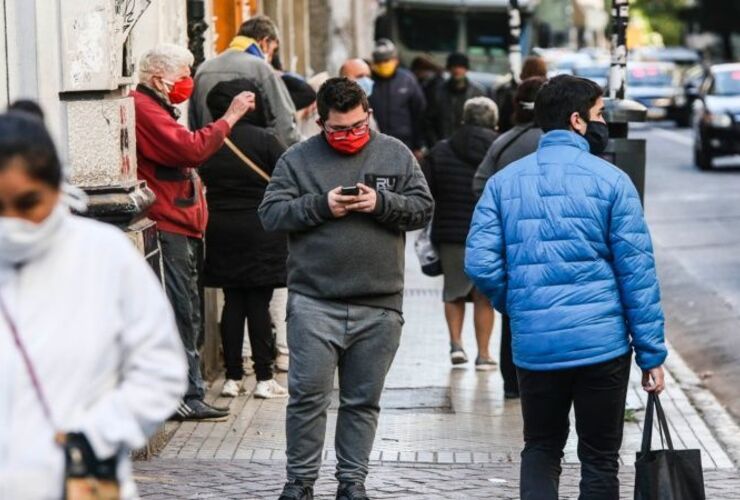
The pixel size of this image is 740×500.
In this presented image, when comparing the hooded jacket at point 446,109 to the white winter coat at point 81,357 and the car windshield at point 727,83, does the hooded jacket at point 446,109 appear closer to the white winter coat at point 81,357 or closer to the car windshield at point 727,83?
the car windshield at point 727,83

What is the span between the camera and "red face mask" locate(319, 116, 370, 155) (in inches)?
278

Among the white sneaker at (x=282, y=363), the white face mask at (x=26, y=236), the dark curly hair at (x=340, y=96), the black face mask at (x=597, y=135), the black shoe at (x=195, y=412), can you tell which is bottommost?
the white sneaker at (x=282, y=363)

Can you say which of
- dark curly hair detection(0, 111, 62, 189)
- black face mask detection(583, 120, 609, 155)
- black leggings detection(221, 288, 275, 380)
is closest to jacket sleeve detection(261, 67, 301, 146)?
black leggings detection(221, 288, 275, 380)

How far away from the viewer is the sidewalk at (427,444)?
25.5 feet

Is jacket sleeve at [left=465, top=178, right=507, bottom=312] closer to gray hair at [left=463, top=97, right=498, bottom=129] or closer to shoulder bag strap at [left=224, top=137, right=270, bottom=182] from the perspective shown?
shoulder bag strap at [left=224, top=137, right=270, bottom=182]

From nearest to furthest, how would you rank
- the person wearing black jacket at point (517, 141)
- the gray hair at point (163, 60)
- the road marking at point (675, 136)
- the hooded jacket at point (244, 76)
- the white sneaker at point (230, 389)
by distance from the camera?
the gray hair at point (163, 60) < the person wearing black jacket at point (517, 141) < the white sneaker at point (230, 389) < the hooded jacket at point (244, 76) < the road marking at point (675, 136)

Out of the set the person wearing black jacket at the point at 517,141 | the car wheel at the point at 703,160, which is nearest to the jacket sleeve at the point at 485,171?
the person wearing black jacket at the point at 517,141

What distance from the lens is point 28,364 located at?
364cm

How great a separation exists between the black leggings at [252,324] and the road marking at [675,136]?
30.7m

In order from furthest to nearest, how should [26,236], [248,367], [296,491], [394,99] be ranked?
[394,99], [248,367], [296,491], [26,236]

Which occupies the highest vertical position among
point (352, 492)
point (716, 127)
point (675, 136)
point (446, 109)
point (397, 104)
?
point (397, 104)

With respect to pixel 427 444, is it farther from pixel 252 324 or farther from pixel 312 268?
pixel 312 268

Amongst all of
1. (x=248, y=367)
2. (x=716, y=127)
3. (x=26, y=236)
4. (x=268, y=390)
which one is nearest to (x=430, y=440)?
(x=268, y=390)

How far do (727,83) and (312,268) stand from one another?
26.8 m
